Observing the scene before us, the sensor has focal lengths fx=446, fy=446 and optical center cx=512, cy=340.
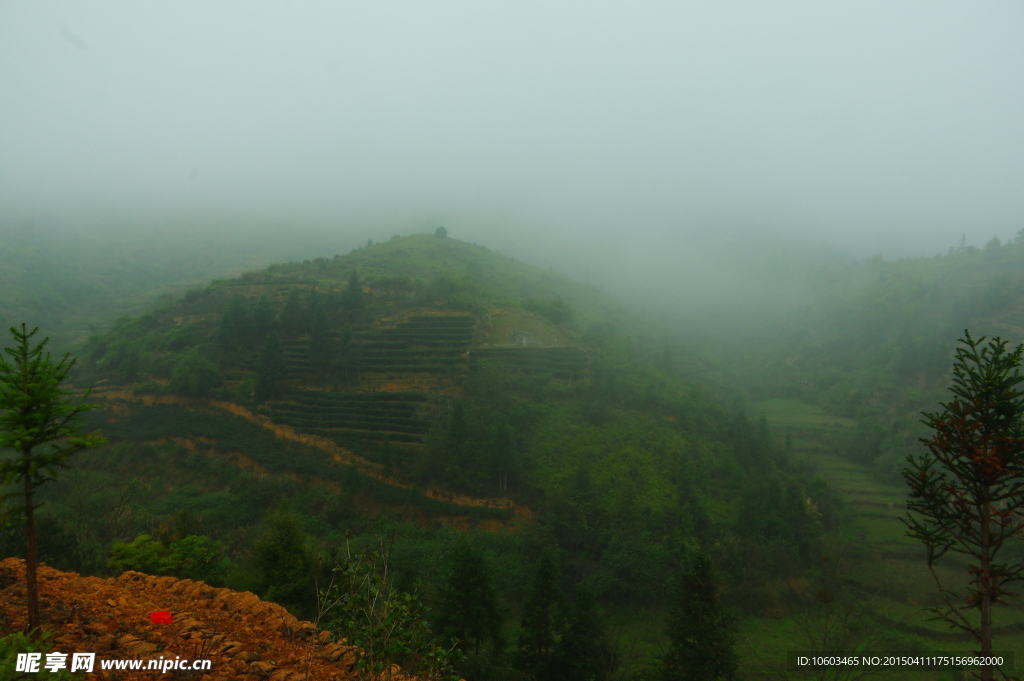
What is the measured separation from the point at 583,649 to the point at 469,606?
448 centimetres

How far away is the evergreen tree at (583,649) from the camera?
1599 cm

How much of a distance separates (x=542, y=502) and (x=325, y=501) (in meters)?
13.4

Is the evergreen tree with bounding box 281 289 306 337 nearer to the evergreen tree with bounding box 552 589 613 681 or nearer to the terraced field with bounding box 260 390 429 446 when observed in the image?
the terraced field with bounding box 260 390 429 446

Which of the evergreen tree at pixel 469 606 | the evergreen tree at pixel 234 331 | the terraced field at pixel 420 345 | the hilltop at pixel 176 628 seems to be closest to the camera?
the hilltop at pixel 176 628

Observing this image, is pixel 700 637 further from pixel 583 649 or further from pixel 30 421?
pixel 30 421

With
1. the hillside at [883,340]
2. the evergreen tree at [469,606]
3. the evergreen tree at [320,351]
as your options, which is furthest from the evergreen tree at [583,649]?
the hillside at [883,340]

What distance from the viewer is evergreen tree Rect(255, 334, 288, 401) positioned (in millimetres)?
36844

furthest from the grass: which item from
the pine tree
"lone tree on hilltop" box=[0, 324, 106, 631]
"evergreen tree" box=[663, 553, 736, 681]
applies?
"lone tree on hilltop" box=[0, 324, 106, 631]

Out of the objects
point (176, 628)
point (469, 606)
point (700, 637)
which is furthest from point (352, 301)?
point (700, 637)

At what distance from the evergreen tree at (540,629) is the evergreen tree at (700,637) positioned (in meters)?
4.23

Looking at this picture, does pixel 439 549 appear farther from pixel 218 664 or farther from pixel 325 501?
pixel 218 664

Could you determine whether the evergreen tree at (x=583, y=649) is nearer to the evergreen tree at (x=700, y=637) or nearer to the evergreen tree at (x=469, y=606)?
the evergreen tree at (x=700, y=637)

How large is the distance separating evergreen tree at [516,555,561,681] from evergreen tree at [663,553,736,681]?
4.23 meters

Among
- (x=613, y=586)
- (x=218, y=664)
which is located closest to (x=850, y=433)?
(x=613, y=586)
